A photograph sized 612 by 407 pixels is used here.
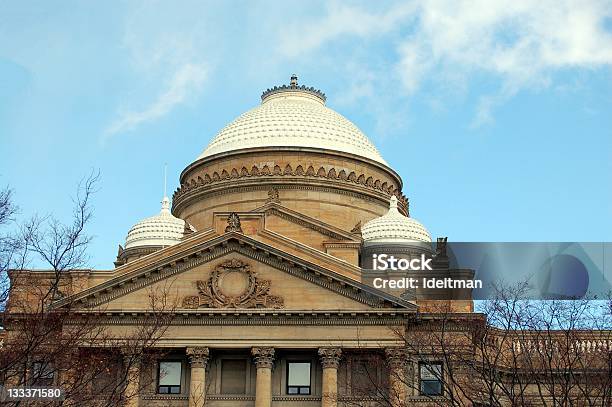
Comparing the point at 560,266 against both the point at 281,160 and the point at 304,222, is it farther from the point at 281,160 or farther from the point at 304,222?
the point at 281,160

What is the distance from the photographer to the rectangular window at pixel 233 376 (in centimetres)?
6150

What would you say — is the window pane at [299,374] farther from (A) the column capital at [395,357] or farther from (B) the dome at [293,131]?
(B) the dome at [293,131]

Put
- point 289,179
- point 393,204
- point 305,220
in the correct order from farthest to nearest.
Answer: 1. point 289,179
2. point 393,204
3. point 305,220

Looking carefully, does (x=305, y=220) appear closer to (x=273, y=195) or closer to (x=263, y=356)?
(x=273, y=195)

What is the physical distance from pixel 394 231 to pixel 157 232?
14.2 meters

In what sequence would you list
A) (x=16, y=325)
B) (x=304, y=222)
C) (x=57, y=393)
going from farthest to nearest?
(x=304, y=222) < (x=16, y=325) < (x=57, y=393)

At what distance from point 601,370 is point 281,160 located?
37.0 metres

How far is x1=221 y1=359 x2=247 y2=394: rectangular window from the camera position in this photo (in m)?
61.5

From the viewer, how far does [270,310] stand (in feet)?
197

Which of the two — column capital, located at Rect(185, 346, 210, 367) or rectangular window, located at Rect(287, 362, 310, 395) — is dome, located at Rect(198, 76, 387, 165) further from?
column capital, located at Rect(185, 346, 210, 367)

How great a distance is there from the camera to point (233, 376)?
61781 mm

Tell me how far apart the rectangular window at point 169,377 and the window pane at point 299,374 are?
5.49 m

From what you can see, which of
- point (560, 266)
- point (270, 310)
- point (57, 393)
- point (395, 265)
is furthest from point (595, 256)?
point (57, 393)

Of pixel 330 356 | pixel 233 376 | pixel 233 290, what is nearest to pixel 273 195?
pixel 233 290
